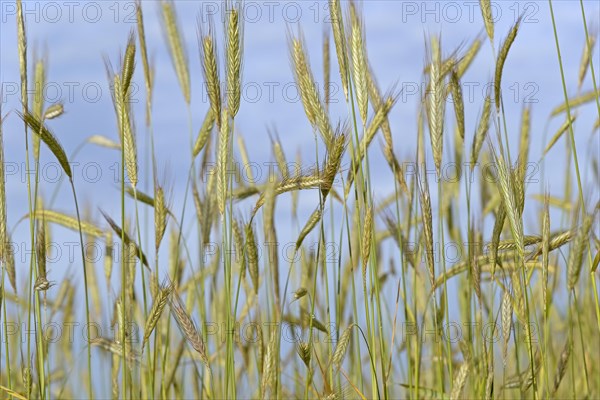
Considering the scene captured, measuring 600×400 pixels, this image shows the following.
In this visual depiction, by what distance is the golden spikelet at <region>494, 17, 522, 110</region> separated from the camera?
200 centimetres

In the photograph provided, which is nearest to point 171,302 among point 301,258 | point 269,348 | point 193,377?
point 269,348

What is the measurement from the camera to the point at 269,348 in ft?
5.47

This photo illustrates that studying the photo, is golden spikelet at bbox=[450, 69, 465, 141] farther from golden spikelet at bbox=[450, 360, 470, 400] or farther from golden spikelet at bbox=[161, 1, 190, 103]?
golden spikelet at bbox=[161, 1, 190, 103]

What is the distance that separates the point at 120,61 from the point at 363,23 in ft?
1.92

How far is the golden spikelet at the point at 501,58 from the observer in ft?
6.56

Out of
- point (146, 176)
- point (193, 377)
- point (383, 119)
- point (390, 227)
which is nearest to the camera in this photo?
point (383, 119)

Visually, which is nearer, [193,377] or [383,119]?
[383,119]

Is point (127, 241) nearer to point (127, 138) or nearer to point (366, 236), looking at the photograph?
point (127, 138)

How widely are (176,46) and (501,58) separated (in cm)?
106

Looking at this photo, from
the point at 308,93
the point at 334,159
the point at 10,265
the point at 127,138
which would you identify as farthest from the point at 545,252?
the point at 10,265

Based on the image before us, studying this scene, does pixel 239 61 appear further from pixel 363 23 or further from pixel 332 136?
pixel 363 23

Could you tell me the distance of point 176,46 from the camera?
97.6 inches

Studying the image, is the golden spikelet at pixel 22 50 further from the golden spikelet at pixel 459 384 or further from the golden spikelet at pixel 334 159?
the golden spikelet at pixel 459 384

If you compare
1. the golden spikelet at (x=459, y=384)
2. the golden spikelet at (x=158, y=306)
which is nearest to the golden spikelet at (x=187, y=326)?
the golden spikelet at (x=158, y=306)
